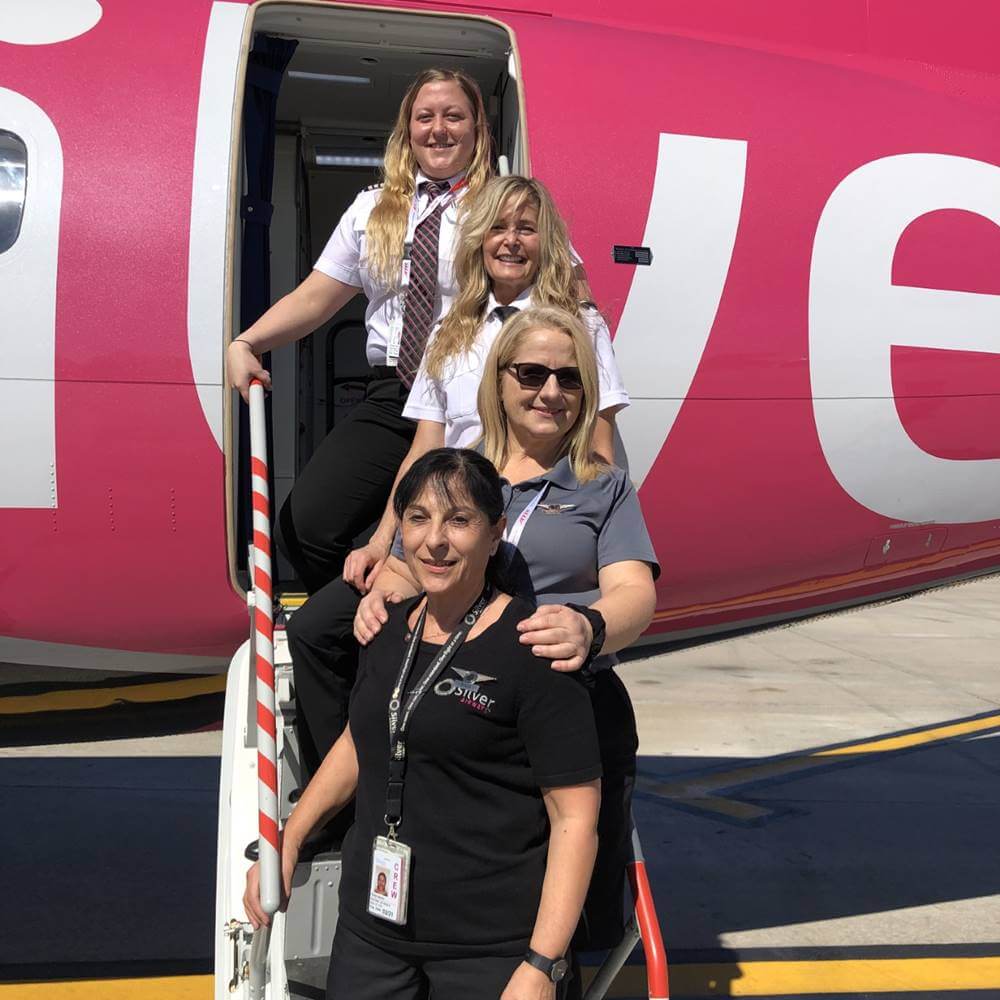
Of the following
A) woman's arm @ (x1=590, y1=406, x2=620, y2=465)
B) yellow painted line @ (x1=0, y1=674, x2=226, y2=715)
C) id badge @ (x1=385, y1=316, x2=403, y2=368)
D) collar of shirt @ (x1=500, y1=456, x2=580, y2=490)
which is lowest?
yellow painted line @ (x1=0, y1=674, x2=226, y2=715)

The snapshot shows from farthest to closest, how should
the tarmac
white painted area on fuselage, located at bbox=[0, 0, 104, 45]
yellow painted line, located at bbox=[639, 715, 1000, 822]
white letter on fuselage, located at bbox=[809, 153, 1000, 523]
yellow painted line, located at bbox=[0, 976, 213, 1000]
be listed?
yellow painted line, located at bbox=[639, 715, 1000, 822]
the tarmac
yellow painted line, located at bbox=[0, 976, 213, 1000]
white letter on fuselage, located at bbox=[809, 153, 1000, 523]
white painted area on fuselage, located at bbox=[0, 0, 104, 45]

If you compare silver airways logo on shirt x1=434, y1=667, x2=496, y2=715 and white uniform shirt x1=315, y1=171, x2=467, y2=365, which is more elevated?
white uniform shirt x1=315, y1=171, x2=467, y2=365

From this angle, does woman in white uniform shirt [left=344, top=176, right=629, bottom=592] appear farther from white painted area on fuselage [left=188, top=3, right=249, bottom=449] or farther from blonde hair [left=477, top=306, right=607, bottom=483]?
white painted area on fuselage [left=188, top=3, right=249, bottom=449]

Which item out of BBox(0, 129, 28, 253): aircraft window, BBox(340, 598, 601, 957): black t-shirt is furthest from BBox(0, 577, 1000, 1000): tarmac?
BBox(340, 598, 601, 957): black t-shirt

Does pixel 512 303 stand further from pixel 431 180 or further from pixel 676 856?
pixel 676 856

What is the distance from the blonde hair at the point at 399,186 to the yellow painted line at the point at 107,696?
66.0 inches

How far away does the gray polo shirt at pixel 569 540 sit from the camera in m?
2.89

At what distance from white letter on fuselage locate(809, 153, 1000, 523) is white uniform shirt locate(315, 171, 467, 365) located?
148cm

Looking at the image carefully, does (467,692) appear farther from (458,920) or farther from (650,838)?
(650,838)

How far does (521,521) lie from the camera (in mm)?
2906

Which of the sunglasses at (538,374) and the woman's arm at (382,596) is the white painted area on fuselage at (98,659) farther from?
the sunglasses at (538,374)

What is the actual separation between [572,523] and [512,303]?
758 mm

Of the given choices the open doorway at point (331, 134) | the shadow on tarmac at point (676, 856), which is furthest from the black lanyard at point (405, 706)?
the shadow on tarmac at point (676, 856)

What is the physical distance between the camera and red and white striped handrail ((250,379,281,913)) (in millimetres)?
2884
